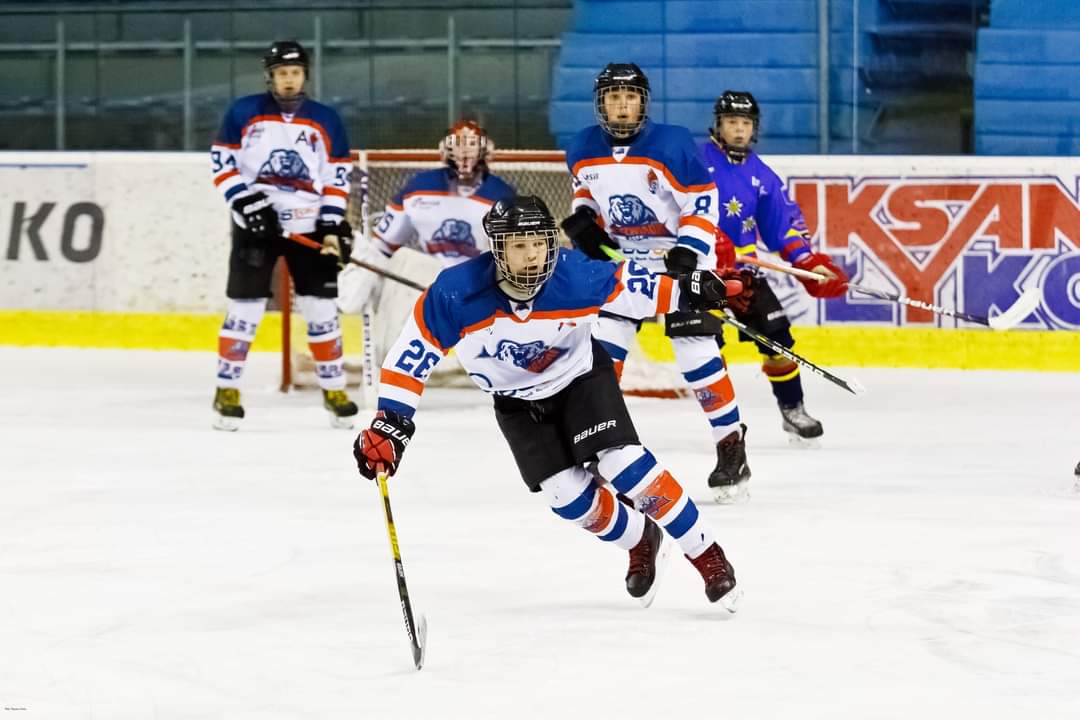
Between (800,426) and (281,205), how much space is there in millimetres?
1766

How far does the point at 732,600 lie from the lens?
321 cm

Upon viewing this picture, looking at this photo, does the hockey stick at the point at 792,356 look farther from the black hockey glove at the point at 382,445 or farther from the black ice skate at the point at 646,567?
the black hockey glove at the point at 382,445

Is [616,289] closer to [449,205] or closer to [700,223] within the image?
[700,223]

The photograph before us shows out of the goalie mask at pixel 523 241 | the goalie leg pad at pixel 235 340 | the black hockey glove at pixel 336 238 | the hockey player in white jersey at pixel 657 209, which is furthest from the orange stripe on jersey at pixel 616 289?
the goalie leg pad at pixel 235 340

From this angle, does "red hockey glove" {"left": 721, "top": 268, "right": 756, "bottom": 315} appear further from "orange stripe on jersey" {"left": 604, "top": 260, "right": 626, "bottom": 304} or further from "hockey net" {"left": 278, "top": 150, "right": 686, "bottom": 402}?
"hockey net" {"left": 278, "top": 150, "right": 686, "bottom": 402}

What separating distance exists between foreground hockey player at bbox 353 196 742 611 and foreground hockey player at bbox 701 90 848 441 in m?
1.96

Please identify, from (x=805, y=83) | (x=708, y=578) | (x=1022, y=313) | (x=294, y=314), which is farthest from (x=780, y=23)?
(x=708, y=578)

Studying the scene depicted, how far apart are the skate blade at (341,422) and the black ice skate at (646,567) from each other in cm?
266

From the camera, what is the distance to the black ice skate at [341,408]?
598 cm

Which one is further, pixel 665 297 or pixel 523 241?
pixel 665 297

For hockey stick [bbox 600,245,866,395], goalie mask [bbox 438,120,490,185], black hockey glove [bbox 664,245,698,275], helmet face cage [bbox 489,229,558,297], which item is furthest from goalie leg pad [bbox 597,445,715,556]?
goalie mask [bbox 438,120,490,185]

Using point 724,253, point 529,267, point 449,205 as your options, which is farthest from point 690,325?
point 449,205

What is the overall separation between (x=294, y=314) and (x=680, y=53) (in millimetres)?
1886

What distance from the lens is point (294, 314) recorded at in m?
7.48
